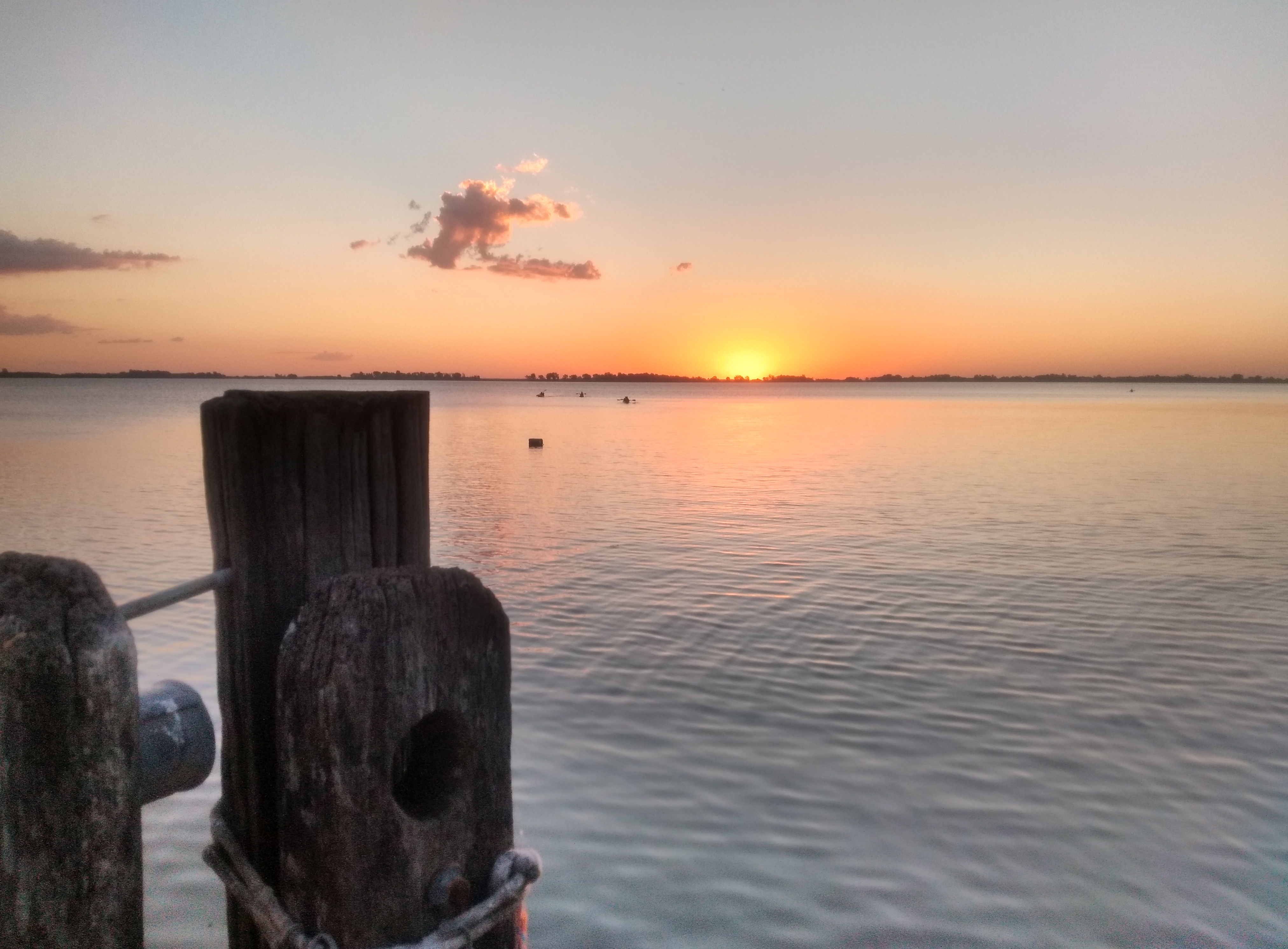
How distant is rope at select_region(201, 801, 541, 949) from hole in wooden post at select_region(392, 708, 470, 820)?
0.24 meters

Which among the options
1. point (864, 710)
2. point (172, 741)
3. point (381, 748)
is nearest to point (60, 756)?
point (172, 741)

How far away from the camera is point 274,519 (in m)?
2.12

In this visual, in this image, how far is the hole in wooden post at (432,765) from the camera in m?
2.17

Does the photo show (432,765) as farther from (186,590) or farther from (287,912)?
(186,590)

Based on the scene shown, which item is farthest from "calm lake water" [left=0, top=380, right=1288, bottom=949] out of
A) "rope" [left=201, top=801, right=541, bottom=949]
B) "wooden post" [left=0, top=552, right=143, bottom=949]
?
"wooden post" [left=0, top=552, right=143, bottom=949]

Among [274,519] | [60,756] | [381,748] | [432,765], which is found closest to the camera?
[60,756]

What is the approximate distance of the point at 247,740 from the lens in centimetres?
219

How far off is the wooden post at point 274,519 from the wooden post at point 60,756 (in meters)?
0.28

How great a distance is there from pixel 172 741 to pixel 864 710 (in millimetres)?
6264

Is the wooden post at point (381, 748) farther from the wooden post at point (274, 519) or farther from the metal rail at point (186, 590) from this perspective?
the metal rail at point (186, 590)

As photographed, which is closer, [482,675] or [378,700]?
[378,700]

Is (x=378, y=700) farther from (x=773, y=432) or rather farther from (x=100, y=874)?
(x=773, y=432)

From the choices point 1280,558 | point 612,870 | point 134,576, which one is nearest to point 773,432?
point 1280,558

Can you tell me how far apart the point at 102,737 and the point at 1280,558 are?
16972 mm
